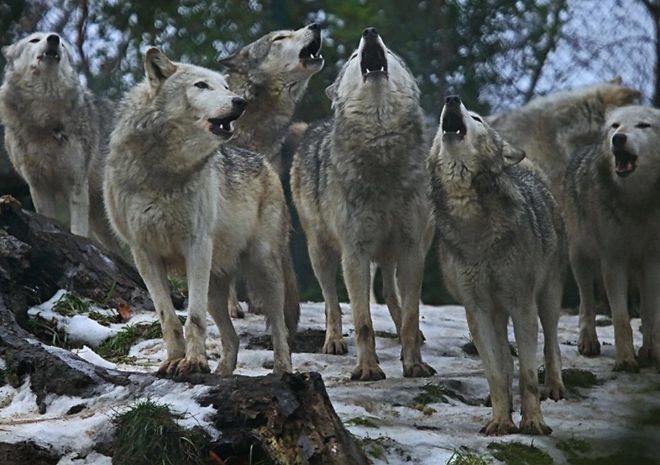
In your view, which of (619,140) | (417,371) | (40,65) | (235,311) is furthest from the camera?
(40,65)

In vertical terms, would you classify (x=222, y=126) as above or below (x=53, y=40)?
below

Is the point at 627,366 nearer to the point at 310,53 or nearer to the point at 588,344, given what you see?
the point at 588,344

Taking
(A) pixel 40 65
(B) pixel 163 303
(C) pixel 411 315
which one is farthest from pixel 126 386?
(A) pixel 40 65

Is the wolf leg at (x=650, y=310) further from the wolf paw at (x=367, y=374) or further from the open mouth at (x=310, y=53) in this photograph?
the open mouth at (x=310, y=53)

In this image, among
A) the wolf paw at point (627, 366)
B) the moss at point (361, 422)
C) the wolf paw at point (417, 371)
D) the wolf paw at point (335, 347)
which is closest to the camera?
the moss at point (361, 422)

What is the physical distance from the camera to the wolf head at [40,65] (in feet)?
29.9

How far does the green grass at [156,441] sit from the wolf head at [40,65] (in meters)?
5.41

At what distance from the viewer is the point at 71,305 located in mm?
7203

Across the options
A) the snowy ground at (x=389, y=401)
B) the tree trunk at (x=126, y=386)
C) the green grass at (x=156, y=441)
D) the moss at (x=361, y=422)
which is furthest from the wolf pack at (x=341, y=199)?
the green grass at (x=156, y=441)

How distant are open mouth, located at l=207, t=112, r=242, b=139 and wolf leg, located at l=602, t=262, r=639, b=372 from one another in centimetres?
306

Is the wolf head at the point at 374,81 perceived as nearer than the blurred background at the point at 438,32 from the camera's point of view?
No

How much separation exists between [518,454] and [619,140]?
3046 mm

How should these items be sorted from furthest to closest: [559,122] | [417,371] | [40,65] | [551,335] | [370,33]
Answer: [559,122]
[40,65]
[370,33]
[417,371]
[551,335]

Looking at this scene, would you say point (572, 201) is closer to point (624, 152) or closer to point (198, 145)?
point (624, 152)
